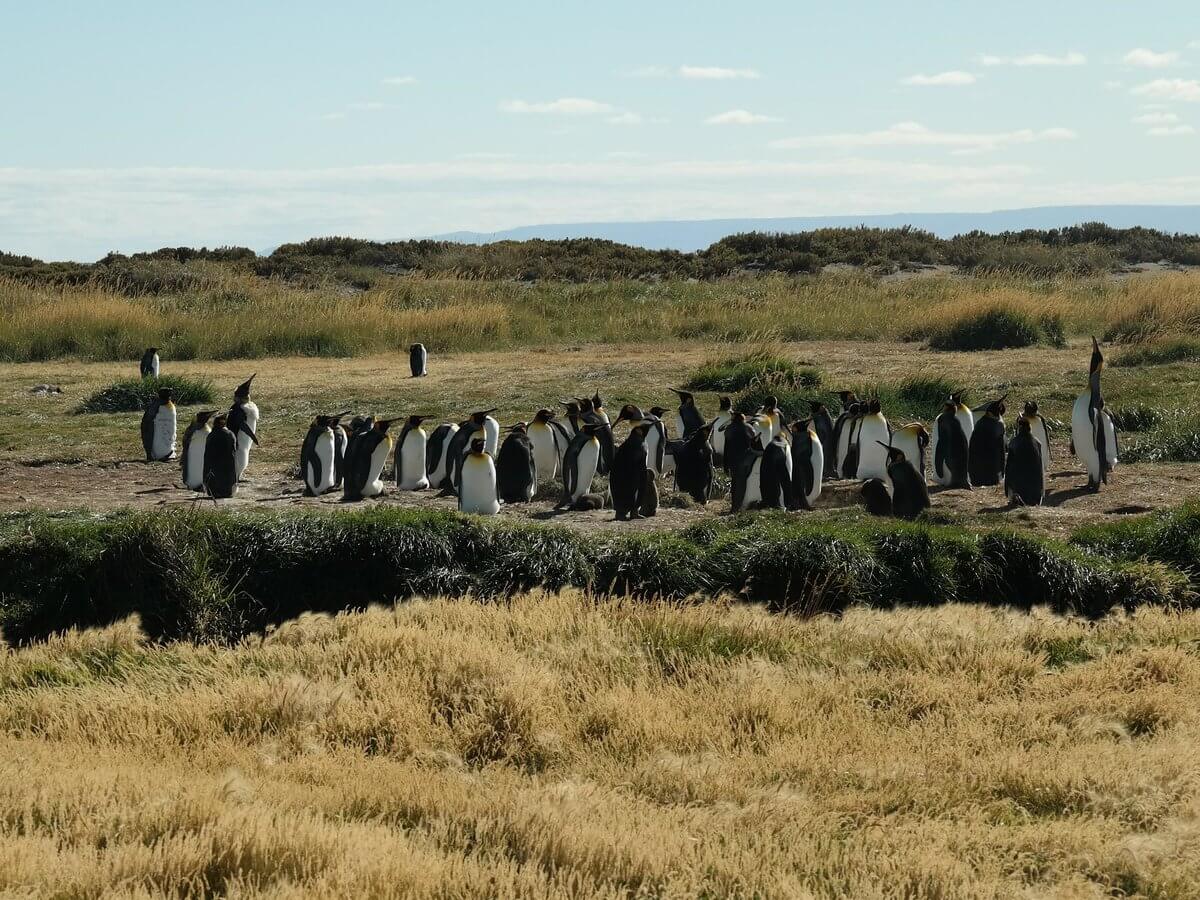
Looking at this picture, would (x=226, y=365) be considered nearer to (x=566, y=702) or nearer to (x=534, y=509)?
(x=534, y=509)

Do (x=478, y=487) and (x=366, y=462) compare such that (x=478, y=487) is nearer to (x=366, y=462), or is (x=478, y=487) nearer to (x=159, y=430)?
(x=366, y=462)

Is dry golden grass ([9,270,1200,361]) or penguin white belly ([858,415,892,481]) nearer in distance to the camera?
penguin white belly ([858,415,892,481])

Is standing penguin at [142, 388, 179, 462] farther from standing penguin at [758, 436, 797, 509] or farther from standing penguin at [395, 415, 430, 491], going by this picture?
standing penguin at [758, 436, 797, 509]

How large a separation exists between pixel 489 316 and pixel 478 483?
1480 centimetres

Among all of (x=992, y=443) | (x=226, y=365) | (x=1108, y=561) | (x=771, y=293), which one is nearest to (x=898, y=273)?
(x=771, y=293)

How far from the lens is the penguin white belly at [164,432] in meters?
13.9

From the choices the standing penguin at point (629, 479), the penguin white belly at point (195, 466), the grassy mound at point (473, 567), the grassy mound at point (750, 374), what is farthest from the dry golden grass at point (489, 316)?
the grassy mound at point (473, 567)

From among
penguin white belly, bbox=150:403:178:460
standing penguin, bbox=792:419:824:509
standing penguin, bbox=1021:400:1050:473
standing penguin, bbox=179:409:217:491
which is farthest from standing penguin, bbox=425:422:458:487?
standing penguin, bbox=1021:400:1050:473

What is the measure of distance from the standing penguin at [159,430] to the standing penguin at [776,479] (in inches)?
229

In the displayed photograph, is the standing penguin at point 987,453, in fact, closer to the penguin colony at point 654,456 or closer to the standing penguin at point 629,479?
the penguin colony at point 654,456

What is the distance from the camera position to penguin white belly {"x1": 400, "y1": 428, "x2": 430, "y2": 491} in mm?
13133

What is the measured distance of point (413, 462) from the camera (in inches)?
519

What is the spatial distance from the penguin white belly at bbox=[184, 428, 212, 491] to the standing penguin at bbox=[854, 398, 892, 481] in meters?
5.82

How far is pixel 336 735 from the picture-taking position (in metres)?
6.10
